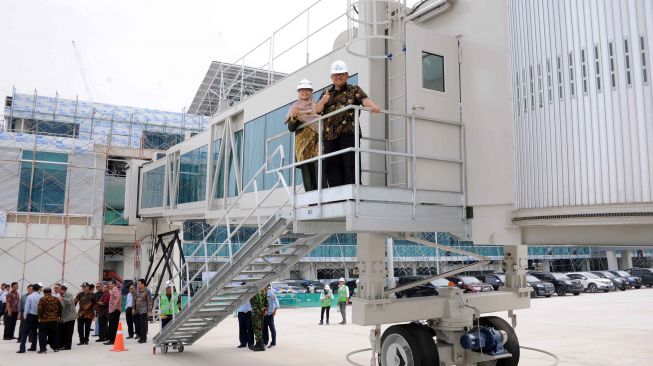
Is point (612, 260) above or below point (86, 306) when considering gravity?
above

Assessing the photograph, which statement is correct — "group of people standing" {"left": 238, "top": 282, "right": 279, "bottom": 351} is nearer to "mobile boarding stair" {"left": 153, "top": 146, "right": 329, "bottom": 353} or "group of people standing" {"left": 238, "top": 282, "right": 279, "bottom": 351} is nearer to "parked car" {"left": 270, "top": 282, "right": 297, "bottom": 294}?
"mobile boarding stair" {"left": 153, "top": 146, "right": 329, "bottom": 353}

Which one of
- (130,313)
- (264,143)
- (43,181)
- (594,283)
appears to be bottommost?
(594,283)

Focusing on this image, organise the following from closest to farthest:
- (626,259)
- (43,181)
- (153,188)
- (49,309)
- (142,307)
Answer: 1. (49,309)
2. (142,307)
3. (153,188)
4. (43,181)
5. (626,259)

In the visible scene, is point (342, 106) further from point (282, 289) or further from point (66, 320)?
point (282, 289)

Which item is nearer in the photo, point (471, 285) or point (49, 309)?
point (49, 309)

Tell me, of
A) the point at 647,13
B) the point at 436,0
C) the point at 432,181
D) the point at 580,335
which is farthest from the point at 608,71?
the point at 580,335

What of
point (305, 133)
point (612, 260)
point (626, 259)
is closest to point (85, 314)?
point (305, 133)

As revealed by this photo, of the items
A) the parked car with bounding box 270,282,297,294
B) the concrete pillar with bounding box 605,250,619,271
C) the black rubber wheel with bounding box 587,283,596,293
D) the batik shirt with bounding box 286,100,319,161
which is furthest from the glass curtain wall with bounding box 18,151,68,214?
the concrete pillar with bounding box 605,250,619,271

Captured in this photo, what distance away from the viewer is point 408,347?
7801 mm

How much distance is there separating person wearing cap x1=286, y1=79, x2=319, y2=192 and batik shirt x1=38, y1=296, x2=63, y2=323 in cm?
808

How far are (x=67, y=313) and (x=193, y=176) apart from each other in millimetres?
5316

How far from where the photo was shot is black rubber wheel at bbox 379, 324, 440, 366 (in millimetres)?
7672

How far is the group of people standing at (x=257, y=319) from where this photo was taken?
12594 mm

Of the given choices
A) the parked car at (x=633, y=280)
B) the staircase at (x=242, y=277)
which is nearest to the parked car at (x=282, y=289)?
the staircase at (x=242, y=277)
